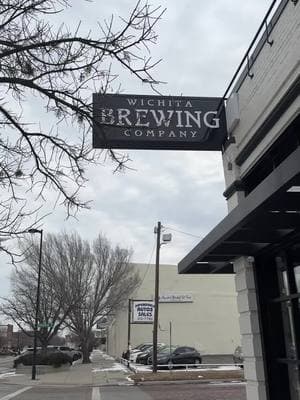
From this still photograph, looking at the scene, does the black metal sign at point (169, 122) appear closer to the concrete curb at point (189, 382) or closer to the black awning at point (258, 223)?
the black awning at point (258, 223)

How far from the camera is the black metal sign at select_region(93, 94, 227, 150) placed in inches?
386

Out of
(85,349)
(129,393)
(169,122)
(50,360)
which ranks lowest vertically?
(129,393)

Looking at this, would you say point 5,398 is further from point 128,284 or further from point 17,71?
point 128,284

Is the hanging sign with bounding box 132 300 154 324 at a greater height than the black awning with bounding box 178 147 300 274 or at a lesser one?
greater

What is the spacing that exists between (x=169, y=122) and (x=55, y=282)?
37969 millimetres

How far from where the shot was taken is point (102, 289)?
48562 millimetres

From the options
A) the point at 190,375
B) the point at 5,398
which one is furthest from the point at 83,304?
the point at 5,398

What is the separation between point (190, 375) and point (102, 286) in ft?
65.0

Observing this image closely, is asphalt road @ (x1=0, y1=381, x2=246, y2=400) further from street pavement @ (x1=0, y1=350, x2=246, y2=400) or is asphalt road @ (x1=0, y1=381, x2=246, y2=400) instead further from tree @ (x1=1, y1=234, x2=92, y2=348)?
tree @ (x1=1, y1=234, x2=92, y2=348)

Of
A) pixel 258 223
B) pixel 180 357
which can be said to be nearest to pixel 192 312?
pixel 180 357

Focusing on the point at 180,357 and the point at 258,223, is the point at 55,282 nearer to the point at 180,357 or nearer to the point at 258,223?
the point at 180,357

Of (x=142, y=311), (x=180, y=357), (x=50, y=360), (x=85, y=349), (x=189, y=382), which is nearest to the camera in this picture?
(x=189, y=382)

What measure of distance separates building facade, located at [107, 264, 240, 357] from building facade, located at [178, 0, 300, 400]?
44.4 meters

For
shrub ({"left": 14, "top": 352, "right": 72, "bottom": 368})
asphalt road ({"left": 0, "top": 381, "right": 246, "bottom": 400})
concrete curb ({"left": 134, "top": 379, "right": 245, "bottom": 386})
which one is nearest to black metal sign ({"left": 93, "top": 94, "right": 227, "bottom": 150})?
asphalt road ({"left": 0, "top": 381, "right": 246, "bottom": 400})
